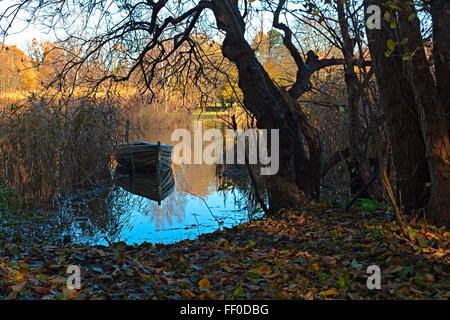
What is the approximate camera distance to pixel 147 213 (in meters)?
9.19

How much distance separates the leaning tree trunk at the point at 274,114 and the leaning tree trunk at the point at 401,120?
172 centimetres

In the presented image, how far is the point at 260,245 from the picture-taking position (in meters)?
5.11

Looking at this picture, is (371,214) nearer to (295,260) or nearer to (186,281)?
(295,260)

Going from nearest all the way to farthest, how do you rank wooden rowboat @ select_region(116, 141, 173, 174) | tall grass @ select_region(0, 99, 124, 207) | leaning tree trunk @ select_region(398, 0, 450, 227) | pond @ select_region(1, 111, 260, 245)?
leaning tree trunk @ select_region(398, 0, 450, 227), pond @ select_region(1, 111, 260, 245), tall grass @ select_region(0, 99, 124, 207), wooden rowboat @ select_region(116, 141, 173, 174)

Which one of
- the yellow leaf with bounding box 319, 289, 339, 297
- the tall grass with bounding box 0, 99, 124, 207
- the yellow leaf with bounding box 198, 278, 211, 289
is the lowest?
the yellow leaf with bounding box 198, 278, 211, 289

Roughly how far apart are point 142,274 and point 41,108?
6.25 meters

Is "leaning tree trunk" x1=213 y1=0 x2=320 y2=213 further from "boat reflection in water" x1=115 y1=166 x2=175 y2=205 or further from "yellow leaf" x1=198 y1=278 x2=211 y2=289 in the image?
"boat reflection in water" x1=115 y1=166 x2=175 y2=205

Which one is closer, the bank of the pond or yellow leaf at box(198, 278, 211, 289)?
the bank of the pond

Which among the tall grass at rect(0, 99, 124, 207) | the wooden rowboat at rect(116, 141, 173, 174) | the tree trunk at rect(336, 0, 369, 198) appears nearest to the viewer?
the tree trunk at rect(336, 0, 369, 198)

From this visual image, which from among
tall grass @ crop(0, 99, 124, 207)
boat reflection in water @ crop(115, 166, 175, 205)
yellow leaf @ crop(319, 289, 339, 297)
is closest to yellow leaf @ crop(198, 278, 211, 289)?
yellow leaf @ crop(319, 289, 339, 297)

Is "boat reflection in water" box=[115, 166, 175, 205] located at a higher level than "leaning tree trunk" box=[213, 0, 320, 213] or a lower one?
lower

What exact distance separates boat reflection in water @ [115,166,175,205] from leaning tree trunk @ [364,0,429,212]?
6392 millimetres

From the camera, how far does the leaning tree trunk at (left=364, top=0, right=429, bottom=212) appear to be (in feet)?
15.2
